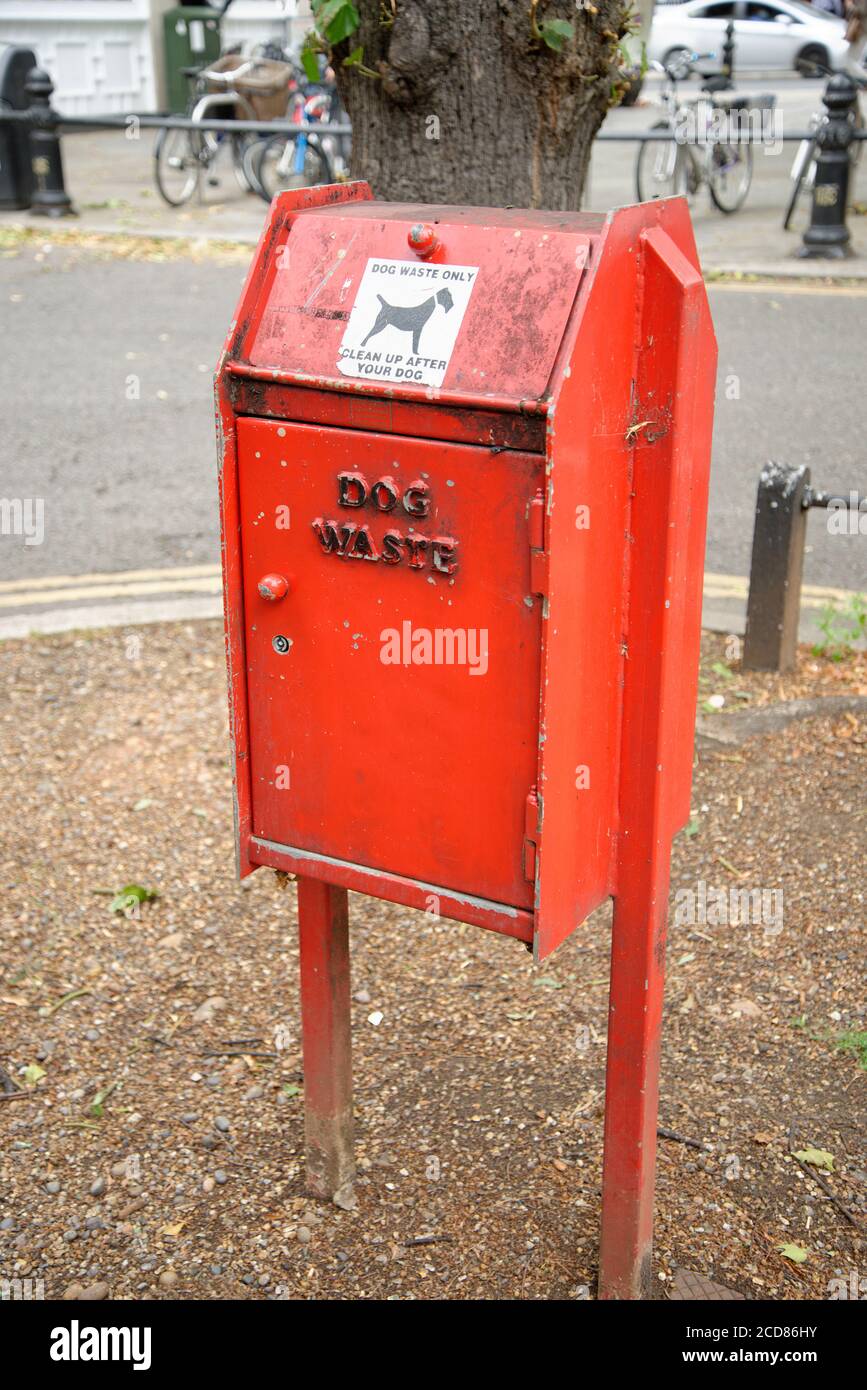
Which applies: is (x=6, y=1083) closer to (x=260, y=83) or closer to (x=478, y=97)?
(x=478, y=97)

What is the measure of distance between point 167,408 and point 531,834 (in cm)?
600

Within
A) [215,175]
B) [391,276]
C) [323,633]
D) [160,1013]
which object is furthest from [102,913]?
[215,175]

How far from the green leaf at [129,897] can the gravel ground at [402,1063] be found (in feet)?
0.09

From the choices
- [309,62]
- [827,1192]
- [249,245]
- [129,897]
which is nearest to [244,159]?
[249,245]

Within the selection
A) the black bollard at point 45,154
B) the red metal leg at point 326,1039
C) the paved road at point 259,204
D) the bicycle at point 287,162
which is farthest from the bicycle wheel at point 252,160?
the red metal leg at point 326,1039

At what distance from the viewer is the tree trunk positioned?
308cm

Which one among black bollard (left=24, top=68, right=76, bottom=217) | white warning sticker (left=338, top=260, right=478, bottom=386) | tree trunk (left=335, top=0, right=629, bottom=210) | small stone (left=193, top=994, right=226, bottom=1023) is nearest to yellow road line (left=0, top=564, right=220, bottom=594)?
tree trunk (left=335, top=0, right=629, bottom=210)

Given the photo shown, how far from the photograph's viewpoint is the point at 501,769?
2066 mm

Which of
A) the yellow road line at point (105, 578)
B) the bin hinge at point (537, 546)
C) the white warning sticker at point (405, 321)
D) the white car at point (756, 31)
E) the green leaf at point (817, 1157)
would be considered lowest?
the green leaf at point (817, 1157)

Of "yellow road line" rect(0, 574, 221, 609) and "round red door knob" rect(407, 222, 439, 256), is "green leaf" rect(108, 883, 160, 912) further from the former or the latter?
"round red door knob" rect(407, 222, 439, 256)

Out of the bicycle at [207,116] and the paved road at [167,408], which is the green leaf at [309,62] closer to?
the paved road at [167,408]

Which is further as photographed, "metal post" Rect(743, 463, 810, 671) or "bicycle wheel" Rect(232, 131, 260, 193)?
"bicycle wheel" Rect(232, 131, 260, 193)

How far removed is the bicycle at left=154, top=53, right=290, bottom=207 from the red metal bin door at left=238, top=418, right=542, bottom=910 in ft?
38.6

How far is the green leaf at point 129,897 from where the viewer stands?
3.59 metres
